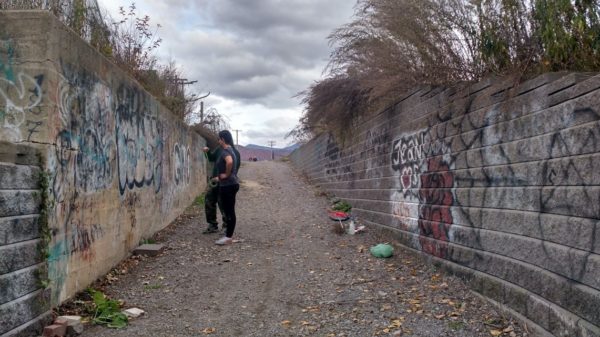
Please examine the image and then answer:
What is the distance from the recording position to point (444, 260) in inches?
234

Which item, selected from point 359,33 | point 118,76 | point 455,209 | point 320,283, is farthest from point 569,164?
point 359,33

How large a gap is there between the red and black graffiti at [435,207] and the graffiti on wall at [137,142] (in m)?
4.09

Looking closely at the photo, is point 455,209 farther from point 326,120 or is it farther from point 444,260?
point 326,120

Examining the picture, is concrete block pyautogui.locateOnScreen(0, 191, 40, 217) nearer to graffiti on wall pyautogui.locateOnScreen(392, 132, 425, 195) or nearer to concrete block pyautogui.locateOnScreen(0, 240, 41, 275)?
concrete block pyautogui.locateOnScreen(0, 240, 41, 275)

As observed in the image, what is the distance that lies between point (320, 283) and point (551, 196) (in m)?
3.10

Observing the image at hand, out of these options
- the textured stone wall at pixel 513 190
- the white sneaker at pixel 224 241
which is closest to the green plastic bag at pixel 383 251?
the textured stone wall at pixel 513 190

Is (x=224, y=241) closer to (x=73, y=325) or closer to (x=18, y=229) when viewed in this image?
(x=73, y=325)

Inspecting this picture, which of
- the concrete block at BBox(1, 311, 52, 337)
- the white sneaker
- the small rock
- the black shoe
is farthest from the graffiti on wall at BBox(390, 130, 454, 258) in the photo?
the concrete block at BBox(1, 311, 52, 337)

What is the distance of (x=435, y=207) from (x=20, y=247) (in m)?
4.60

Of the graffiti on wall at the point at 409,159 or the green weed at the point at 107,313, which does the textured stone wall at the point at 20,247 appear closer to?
the green weed at the point at 107,313

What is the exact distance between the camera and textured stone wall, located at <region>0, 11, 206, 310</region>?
14.6ft

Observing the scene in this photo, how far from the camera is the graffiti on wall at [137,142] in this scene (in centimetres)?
664

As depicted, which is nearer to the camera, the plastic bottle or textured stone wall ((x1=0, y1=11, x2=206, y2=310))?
textured stone wall ((x1=0, y1=11, x2=206, y2=310))

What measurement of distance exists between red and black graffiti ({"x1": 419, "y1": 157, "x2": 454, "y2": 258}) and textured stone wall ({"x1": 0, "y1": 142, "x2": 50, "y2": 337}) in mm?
4314
